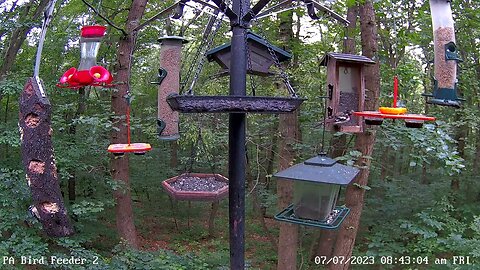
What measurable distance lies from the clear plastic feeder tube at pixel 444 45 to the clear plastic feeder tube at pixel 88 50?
2033mm

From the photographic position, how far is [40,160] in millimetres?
1651

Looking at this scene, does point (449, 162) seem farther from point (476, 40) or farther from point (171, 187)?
point (476, 40)

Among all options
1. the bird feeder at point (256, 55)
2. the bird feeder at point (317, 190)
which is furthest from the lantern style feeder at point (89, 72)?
the bird feeder at point (317, 190)

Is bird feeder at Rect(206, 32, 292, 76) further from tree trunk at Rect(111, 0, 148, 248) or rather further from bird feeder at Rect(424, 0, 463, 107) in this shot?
tree trunk at Rect(111, 0, 148, 248)

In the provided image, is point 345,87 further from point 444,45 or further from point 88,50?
point 88,50

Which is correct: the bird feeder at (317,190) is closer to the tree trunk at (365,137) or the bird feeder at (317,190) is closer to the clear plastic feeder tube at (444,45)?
the clear plastic feeder tube at (444,45)

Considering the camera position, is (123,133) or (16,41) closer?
(16,41)

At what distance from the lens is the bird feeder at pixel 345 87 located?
122 inches

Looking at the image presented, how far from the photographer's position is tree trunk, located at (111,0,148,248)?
595 cm

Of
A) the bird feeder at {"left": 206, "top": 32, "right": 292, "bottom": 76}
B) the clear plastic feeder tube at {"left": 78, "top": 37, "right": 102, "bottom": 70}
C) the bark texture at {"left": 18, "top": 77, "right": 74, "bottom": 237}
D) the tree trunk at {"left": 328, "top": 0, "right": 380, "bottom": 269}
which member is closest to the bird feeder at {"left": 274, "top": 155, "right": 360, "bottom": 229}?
the bird feeder at {"left": 206, "top": 32, "right": 292, "bottom": 76}

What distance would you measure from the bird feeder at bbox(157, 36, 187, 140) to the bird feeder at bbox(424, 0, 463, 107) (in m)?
1.66

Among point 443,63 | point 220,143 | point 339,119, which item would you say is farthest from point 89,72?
point 220,143

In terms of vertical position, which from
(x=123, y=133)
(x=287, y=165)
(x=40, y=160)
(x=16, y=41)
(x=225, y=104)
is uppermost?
(x=16, y=41)

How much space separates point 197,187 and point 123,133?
144 inches
